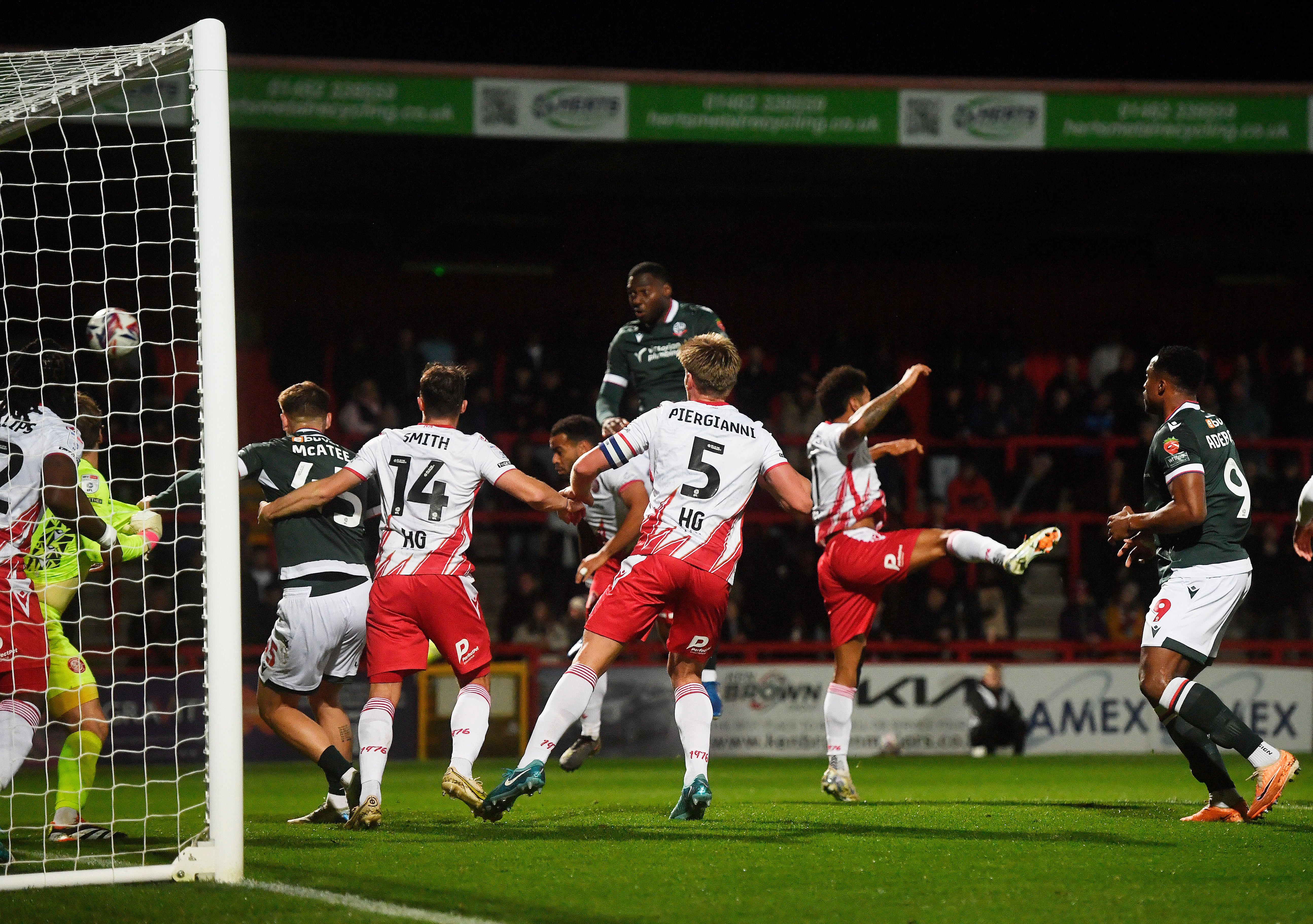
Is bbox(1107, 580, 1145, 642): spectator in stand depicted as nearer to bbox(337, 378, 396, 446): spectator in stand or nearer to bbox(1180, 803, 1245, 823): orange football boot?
bbox(337, 378, 396, 446): spectator in stand

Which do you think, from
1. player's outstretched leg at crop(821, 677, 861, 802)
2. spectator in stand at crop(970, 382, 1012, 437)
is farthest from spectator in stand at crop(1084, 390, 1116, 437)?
player's outstretched leg at crop(821, 677, 861, 802)

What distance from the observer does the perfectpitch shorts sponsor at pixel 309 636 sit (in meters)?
7.44

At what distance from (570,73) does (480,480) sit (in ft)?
32.2

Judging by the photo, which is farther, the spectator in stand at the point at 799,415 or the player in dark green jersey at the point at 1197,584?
the spectator in stand at the point at 799,415

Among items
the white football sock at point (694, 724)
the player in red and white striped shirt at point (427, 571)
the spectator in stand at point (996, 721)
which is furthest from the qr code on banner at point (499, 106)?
the white football sock at point (694, 724)

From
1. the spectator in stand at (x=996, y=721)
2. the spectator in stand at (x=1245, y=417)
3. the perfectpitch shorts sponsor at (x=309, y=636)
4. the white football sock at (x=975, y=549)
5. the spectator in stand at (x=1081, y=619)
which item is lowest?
the spectator in stand at (x=996, y=721)

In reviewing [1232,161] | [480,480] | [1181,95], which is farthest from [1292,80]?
[480,480]

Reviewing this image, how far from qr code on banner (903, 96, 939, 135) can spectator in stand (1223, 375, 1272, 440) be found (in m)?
5.49

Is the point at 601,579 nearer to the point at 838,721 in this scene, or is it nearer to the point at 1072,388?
the point at 838,721

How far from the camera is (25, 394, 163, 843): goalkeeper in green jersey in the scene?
692 cm

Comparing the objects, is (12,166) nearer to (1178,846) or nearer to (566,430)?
(566,430)

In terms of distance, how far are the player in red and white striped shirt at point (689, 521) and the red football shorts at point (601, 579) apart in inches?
59.8

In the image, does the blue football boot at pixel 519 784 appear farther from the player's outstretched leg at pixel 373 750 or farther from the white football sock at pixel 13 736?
the white football sock at pixel 13 736

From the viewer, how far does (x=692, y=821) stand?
726cm
